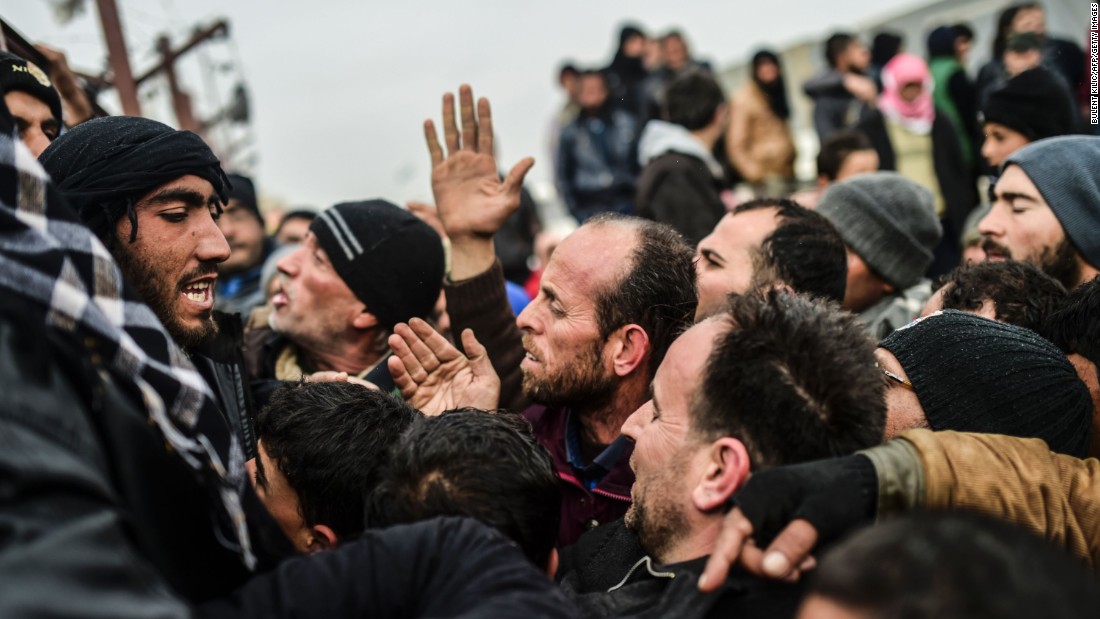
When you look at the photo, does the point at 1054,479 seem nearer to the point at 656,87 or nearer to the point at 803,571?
the point at 803,571

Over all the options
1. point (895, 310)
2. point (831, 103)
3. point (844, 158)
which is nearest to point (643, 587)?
point (895, 310)

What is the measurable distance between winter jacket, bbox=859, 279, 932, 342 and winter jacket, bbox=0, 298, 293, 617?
10.3 ft

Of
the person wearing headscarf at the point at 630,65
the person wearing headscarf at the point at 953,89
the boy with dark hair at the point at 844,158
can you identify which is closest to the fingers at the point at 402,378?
the boy with dark hair at the point at 844,158

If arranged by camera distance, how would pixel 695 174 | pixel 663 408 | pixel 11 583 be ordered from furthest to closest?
pixel 695 174, pixel 663 408, pixel 11 583

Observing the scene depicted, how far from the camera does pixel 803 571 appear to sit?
5.99ft

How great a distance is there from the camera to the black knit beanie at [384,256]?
12.9 feet

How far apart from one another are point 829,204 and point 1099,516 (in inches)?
106

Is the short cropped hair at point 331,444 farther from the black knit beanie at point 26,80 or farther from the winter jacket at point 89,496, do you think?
the black knit beanie at point 26,80

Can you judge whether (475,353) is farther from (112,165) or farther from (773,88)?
(773,88)

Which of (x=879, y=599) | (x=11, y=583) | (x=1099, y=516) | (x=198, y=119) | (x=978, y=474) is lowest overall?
(x=198, y=119)

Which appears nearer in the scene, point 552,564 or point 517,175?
point 552,564

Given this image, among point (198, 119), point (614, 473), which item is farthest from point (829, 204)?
point (198, 119)

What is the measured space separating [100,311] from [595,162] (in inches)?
254

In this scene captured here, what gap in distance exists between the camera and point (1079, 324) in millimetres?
2756
